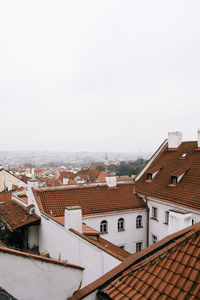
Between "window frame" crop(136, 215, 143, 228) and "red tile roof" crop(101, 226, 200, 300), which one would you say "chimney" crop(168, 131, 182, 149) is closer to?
"window frame" crop(136, 215, 143, 228)

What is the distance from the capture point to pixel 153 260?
5102mm

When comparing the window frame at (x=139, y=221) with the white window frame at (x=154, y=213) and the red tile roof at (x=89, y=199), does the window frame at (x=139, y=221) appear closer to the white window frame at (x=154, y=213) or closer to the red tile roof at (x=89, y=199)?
the red tile roof at (x=89, y=199)

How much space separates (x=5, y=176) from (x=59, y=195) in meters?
27.0

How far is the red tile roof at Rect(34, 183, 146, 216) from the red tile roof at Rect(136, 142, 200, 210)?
1.48 m

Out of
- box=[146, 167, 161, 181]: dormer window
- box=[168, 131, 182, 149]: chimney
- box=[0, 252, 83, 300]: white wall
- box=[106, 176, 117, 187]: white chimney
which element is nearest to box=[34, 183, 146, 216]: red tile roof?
box=[106, 176, 117, 187]: white chimney

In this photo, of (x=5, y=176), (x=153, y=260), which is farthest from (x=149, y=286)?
(x=5, y=176)

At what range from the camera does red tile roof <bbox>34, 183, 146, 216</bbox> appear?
52.1 ft

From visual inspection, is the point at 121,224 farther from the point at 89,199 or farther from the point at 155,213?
the point at 89,199

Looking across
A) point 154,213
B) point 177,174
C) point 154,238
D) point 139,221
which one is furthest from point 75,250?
point 177,174

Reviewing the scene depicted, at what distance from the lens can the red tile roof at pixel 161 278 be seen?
4.16 m

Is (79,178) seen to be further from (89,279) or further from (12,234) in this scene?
(89,279)

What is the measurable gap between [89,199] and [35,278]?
518 inches

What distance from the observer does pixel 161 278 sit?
14.9 ft

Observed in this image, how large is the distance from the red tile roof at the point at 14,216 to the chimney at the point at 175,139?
14.7 metres
